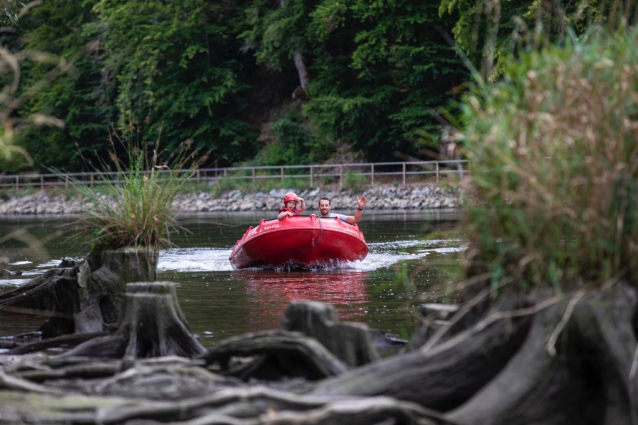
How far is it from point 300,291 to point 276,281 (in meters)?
1.68

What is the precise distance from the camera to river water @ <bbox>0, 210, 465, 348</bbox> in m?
9.60

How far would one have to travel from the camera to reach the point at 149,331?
6992 mm

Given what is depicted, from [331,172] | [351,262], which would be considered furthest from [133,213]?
[331,172]

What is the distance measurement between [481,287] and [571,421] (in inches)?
33.2

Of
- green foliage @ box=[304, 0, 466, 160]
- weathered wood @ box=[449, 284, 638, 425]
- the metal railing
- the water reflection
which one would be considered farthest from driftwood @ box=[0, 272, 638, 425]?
the metal railing

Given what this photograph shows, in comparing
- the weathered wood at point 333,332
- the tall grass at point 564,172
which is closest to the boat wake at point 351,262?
the weathered wood at point 333,332

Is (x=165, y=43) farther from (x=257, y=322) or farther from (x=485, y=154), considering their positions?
(x=485, y=154)

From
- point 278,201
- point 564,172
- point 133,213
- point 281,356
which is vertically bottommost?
point 278,201

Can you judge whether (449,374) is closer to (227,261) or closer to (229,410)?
(229,410)

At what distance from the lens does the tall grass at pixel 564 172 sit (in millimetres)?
5004

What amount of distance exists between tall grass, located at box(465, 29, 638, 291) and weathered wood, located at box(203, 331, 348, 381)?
0.98 meters

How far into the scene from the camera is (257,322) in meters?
10.1

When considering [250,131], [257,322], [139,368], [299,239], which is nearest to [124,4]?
[250,131]

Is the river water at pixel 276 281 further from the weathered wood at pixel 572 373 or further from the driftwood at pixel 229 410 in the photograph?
the driftwood at pixel 229 410
